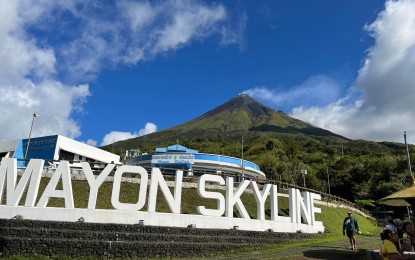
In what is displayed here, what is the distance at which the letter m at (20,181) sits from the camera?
15234mm

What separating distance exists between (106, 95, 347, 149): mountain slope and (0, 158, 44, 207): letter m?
11947cm

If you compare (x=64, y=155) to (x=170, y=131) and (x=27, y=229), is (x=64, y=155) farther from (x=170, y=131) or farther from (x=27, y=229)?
(x=170, y=131)

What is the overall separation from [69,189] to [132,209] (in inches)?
110

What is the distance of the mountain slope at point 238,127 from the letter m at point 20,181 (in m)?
119

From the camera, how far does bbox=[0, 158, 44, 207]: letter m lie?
50.0 feet

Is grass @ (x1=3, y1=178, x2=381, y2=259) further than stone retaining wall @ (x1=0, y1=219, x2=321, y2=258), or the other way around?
grass @ (x1=3, y1=178, x2=381, y2=259)

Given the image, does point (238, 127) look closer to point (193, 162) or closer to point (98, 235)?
point (193, 162)

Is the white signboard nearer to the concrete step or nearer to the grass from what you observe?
the concrete step

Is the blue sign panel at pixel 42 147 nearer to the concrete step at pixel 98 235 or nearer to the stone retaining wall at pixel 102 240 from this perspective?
the stone retaining wall at pixel 102 240

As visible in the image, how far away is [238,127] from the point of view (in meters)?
165

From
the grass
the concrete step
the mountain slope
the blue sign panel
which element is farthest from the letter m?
the mountain slope

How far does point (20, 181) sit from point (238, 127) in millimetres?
151204

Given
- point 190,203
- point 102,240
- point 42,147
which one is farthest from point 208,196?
point 42,147

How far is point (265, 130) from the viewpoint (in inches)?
6225
